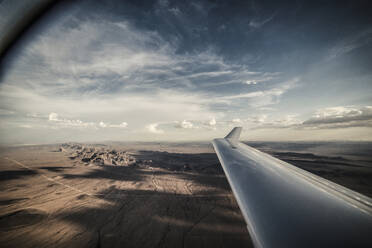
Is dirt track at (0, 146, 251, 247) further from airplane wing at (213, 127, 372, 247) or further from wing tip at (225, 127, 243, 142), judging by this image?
airplane wing at (213, 127, 372, 247)

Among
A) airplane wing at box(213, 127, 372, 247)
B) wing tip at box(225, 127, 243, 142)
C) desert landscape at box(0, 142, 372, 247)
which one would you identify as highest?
wing tip at box(225, 127, 243, 142)

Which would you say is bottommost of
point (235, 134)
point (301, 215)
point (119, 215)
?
point (119, 215)

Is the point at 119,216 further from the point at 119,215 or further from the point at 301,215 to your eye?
the point at 301,215

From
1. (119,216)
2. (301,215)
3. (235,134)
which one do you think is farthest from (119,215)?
(301,215)

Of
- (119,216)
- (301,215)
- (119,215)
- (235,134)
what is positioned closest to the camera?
(301,215)

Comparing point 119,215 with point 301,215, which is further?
point 119,215

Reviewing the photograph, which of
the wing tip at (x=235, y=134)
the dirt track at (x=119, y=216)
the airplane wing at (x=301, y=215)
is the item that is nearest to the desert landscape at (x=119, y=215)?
the dirt track at (x=119, y=216)

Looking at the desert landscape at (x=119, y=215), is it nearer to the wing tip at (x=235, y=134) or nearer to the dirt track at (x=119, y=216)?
the dirt track at (x=119, y=216)

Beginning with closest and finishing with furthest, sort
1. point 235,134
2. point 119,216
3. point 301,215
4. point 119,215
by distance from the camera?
1. point 301,215
2. point 235,134
3. point 119,216
4. point 119,215

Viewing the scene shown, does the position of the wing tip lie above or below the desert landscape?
above

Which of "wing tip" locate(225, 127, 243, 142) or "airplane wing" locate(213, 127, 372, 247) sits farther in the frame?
"wing tip" locate(225, 127, 243, 142)

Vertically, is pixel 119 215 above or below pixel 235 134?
below

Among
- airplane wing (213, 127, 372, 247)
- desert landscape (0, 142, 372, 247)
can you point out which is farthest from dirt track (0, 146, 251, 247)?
airplane wing (213, 127, 372, 247)
